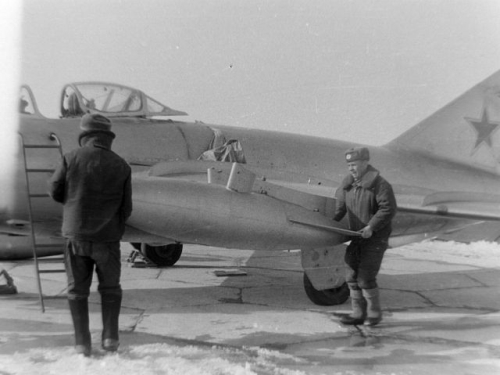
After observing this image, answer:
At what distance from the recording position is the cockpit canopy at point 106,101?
6508mm

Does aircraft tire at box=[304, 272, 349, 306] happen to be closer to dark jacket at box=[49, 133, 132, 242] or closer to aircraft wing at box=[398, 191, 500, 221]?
aircraft wing at box=[398, 191, 500, 221]

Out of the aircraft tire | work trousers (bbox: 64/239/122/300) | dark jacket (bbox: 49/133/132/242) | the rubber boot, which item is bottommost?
the aircraft tire

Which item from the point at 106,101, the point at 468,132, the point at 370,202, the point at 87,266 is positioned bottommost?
the point at 87,266

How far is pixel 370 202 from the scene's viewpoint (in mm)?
5223

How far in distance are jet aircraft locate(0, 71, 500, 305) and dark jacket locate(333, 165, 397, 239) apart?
25 cm

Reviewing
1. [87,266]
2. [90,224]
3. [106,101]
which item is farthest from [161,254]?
[90,224]

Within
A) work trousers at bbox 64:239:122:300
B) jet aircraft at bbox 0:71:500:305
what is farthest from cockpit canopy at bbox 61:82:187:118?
work trousers at bbox 64:239:122:300

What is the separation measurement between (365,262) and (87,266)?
8.34 feet

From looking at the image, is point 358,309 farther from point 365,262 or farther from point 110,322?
point 110,322

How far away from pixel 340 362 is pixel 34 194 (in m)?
3.14

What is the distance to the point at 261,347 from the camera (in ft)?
14.0

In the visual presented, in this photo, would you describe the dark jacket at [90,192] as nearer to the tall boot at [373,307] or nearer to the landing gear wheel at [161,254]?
the tall boot at [373,307]

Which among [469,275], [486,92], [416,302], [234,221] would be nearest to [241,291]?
[234,221]

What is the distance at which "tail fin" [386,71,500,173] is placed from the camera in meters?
9.08
